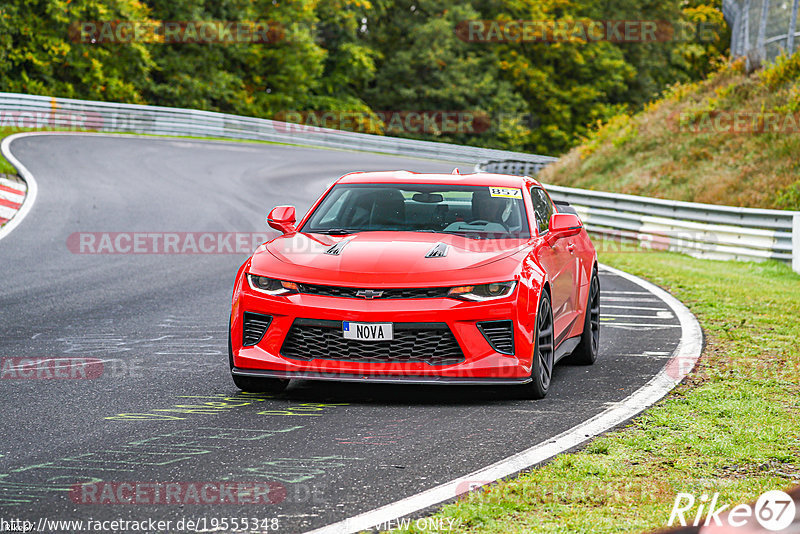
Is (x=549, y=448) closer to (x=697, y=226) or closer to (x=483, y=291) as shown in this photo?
(x=483, y=291)

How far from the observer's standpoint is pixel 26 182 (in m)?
21.0

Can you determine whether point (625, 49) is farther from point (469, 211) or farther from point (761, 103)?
point (469, 211)

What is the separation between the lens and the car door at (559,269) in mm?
7383

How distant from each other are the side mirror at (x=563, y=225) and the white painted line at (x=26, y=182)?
10.2 metres

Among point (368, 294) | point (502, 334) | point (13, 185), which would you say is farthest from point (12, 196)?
point (502, 334)

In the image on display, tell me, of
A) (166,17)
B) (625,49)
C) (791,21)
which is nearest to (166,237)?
(791,21)

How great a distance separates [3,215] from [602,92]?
166ft

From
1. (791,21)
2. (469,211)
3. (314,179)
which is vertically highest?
(791,21)

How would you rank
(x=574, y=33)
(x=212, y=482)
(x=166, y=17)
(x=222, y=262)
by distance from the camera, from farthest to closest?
(x=574, y=33), (x=166, y=17), (x=222, y=262), (x=212, y=482)

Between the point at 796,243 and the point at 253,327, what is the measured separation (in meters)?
11.9

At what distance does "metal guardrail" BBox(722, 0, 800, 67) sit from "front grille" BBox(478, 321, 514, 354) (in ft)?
71.5

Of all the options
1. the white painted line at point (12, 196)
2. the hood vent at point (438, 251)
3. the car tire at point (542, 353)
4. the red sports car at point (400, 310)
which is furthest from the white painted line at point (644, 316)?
the white painted line at point (12, 196)

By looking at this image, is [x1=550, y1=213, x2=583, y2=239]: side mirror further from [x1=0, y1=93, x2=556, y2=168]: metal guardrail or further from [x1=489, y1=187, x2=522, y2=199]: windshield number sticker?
[x1=0, y1=93, x2=556, y2=168]: metal guardrail

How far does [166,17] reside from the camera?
1930 inches
